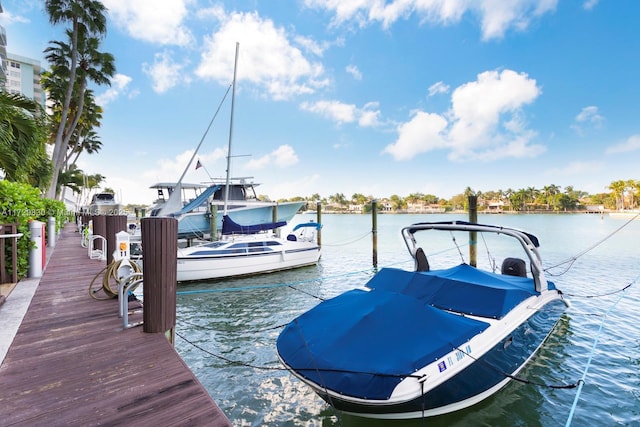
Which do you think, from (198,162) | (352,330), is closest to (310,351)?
(352,330)

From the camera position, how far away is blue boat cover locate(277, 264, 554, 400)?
10.9 ft

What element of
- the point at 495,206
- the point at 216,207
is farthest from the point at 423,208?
the point at 216,207

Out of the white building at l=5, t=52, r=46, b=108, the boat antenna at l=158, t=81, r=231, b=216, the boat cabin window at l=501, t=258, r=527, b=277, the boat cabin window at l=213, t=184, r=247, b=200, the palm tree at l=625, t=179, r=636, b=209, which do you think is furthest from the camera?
the palm tree at l=625, t=179, r=636, b=209

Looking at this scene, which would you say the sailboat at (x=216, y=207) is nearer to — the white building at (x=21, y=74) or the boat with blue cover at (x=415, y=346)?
the boat with blue cover at (x=415, y=346)

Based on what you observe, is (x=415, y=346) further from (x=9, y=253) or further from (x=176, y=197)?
(x=176, y=197)

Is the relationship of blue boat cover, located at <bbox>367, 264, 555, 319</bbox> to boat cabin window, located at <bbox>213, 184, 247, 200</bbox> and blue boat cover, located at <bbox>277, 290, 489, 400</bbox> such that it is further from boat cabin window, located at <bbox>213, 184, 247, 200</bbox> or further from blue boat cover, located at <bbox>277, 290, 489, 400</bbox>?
boat cabin window, located at <bbox>213, 184, 247, 200</bbox>

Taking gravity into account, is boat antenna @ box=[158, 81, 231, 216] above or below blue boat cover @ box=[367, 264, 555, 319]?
above

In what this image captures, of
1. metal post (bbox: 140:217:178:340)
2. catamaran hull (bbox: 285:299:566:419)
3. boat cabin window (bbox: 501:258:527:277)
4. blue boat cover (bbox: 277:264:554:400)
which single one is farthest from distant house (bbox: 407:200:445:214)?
metal post (bbox: 140:217:178:340)

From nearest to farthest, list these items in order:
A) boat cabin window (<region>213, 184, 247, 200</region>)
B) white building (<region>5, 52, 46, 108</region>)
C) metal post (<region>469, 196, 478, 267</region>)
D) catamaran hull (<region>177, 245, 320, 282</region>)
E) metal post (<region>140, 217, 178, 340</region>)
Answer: metal post (<region>140, 217, 178, 340</region>), catamaran hull (<region>177, 245, 320, 282</region>), metal post (<region>469, 196, 478, 267</region>), boat cabin window (<region>213, 184, 247, 200</region>), white building (<region>5, 52, 46, 108</region>)

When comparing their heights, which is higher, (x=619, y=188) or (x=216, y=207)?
(x=619, y=188)

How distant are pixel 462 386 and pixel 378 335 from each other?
1.24 metres

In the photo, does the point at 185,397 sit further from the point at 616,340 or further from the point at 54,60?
the point at 54,60

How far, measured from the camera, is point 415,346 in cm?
354

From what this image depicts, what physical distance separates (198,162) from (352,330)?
1893cm
